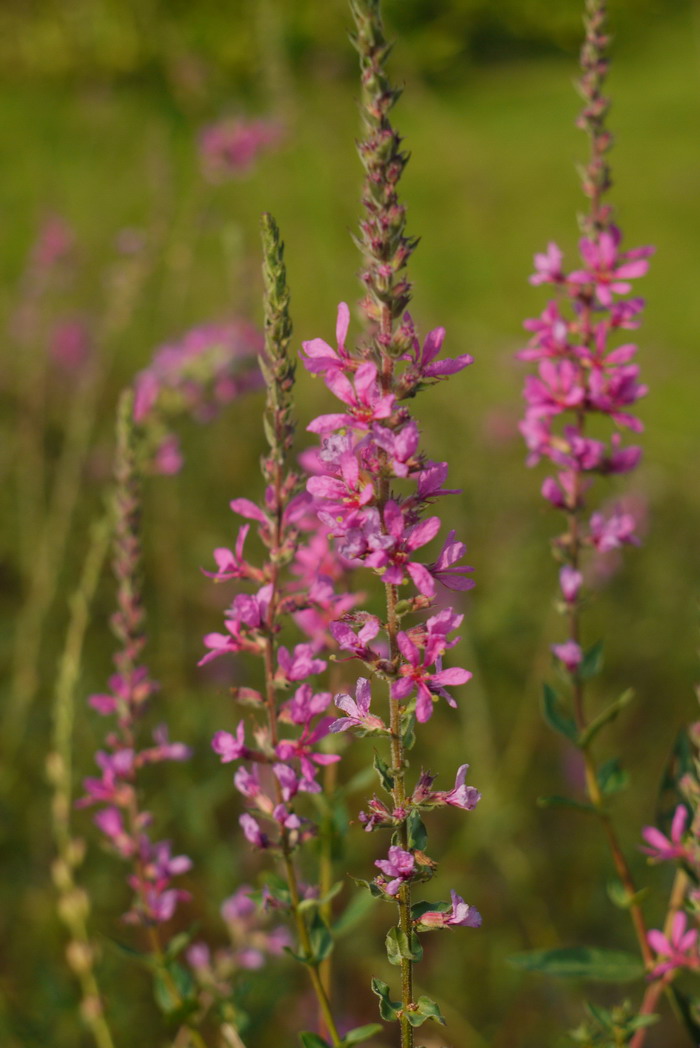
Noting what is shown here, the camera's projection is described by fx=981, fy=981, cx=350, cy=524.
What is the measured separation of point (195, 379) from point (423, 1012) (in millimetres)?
1856

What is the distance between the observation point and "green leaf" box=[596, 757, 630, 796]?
160 centimetres

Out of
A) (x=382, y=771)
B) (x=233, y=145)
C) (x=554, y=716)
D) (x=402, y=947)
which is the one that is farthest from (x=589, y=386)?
(x=233, y=145)

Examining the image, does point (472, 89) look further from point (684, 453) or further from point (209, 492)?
point (209, 492)

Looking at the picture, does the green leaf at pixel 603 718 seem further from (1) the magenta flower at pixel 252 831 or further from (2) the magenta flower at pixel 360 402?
(2) the magenta flower at pixel 360 402

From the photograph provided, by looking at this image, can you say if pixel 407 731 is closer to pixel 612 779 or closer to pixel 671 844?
pixel 671 844

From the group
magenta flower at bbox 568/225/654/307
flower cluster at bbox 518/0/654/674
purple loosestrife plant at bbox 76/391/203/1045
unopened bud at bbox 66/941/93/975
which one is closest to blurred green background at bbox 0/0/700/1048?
unopened bud at bbox 66/941/93/975

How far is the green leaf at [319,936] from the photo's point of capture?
131 cm

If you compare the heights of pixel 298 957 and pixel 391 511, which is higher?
pixel 391 511

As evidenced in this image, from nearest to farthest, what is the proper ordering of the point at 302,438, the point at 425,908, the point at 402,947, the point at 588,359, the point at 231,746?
1. the point at 402,947
2. the point at 425,908
3. the point at 231,746
4. the point at 588,359
5. the point at 302,438

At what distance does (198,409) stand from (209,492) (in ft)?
7.49

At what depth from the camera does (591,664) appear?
1564mm

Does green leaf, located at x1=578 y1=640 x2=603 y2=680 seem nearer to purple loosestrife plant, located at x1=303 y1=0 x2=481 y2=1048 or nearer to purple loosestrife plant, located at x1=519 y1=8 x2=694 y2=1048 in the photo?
purple loosestrife plant, located at x1=519 y1=8 x2=694 y2=1048

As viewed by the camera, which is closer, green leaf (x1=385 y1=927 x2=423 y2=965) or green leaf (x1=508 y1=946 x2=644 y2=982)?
green leaf (x1=385 y1=927 x2=423 y2=965)

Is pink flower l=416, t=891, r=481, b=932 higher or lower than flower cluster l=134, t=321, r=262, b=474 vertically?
lower
